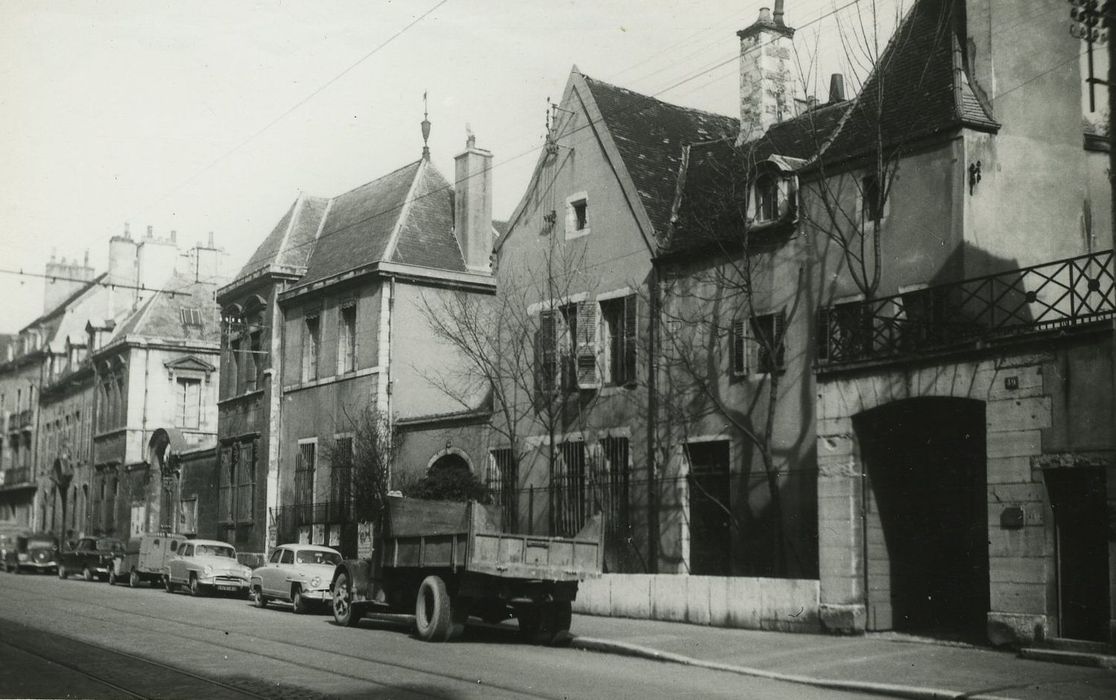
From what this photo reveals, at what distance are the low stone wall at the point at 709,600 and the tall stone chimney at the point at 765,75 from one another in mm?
11389

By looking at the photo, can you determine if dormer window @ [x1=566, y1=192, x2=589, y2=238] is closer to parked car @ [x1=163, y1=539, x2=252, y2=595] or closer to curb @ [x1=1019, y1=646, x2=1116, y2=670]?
parked car @ [x1=163, y1=539, x2=252, y2=595]

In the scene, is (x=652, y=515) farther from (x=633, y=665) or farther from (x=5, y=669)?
(x=5, y=669)

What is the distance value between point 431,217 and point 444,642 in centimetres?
2291

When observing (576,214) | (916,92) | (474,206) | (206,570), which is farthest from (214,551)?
(916,92)

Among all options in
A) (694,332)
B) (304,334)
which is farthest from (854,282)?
(304,334)

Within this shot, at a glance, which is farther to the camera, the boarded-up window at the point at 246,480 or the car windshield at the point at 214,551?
the boarded-up window at the point at 246,480

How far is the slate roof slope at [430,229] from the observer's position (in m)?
37.9

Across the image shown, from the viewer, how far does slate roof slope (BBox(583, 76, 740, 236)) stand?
1105 inches

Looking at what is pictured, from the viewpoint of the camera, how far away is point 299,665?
49.0 ft

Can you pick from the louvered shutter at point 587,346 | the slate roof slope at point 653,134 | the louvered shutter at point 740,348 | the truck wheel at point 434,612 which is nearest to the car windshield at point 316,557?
the louvered shutter at point 587,346

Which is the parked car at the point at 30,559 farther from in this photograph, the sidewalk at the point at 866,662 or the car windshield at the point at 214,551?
the sidewalk at the point at 866,662

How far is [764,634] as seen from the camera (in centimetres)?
1897

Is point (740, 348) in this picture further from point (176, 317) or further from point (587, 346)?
point (176, 317)

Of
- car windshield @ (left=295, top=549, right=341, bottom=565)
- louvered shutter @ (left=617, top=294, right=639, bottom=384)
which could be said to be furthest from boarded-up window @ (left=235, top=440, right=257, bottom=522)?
louvered shutter @ (left=617, top=294, right=639, bottom=384)
